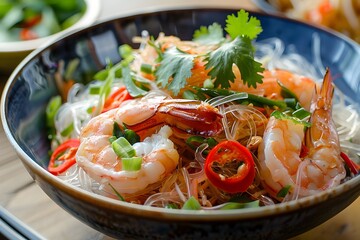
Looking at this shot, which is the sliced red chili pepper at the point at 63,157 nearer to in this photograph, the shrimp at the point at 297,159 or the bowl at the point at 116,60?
the bowl at the point at 116,60

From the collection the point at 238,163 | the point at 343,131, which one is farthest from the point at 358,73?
the point at 238,163

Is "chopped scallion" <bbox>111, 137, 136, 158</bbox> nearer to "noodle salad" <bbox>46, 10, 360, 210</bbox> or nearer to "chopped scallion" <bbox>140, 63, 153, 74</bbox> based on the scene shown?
"noodle salad" <bbox>46, 10, 360, 210</bbox>

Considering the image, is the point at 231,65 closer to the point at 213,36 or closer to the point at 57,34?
the point at 213,36

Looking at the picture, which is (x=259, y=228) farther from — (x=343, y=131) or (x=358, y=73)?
(x=358, y=73)

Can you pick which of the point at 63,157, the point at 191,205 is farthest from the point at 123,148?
the point at 63,157

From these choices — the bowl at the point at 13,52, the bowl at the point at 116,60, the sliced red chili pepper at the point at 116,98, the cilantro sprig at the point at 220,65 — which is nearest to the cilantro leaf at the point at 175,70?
the cilantro sprig at the point at 220,65

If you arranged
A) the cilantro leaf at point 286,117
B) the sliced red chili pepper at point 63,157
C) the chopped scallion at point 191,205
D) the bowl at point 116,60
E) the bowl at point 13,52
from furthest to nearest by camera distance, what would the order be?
the bowl at point 13,52 → the sliced red chili pepper at point 63,157 → the cilantro leaf at point 286,117 → the chopped scallion at point 191,205 → the bowl at point 116,60

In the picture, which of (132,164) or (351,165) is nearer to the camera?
(132,164)
